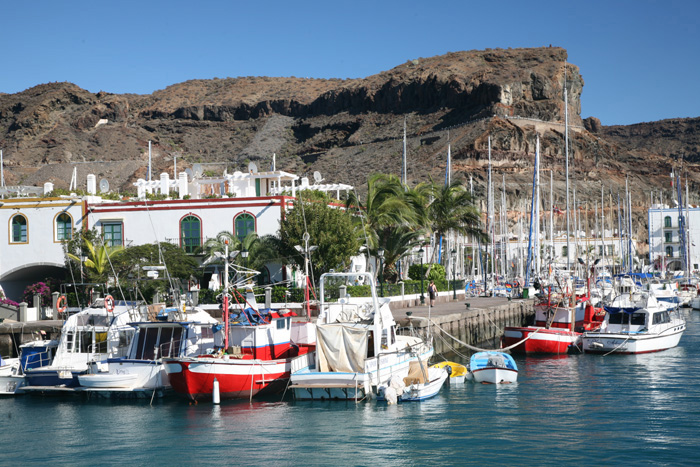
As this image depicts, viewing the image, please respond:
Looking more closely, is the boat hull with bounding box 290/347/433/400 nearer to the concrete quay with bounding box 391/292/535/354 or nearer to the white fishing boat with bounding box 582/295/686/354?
the concrete quay with bounding box 391/292/535/354

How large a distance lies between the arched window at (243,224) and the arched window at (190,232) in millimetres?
2246

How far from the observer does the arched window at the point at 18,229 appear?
48.7 meters

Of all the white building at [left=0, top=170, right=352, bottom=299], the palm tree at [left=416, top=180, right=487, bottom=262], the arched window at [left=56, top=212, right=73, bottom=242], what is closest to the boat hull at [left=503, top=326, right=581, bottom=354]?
the white building at [left=0, top=170, right=352, bottom=299]

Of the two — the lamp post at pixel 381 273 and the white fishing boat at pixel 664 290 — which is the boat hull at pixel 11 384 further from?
the white fishing boat at pixel 664 290

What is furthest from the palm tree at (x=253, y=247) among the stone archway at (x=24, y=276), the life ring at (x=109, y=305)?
the life ring at (x=109, y=305)

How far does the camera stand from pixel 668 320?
139 feet

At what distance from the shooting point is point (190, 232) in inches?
1848

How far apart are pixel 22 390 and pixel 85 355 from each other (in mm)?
2736

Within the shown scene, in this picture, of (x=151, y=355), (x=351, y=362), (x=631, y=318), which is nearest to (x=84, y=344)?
(x=151, y=355)

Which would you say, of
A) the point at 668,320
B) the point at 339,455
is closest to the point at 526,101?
the point at 668,320

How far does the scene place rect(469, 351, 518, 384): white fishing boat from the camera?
3106cm

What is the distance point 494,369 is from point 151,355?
42.1 feet

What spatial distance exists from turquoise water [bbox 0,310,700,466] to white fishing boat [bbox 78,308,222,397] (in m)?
Result: 0.60

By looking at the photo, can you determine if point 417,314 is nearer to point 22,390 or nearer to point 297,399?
point 297,399
